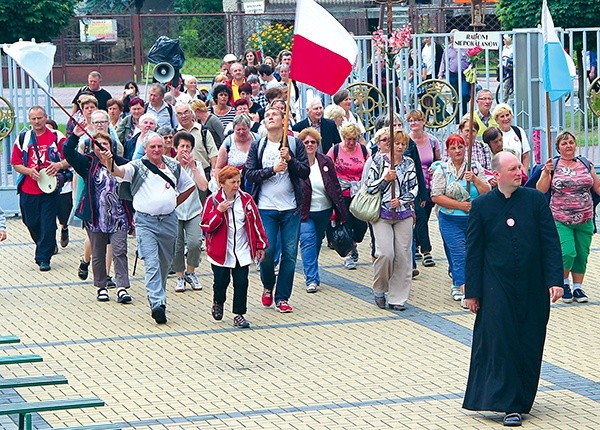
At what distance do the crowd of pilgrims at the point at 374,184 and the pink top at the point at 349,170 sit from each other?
1cm

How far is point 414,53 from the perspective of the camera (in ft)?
62.7

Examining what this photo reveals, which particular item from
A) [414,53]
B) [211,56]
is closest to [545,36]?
[414,53]

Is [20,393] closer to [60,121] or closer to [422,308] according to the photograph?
[422,308]

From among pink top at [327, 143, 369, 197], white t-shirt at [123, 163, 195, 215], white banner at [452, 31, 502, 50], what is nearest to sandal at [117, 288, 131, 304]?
white t-shirt at [123, 163, 195, 215]

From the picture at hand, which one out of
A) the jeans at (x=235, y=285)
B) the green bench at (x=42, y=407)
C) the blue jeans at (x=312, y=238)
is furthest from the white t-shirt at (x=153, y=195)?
the green bench at (x=42, y=407)

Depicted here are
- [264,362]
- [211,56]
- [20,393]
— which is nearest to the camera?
[20,393]

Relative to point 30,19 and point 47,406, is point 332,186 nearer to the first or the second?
point 47,406

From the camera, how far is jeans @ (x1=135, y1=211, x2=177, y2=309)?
1246 centimetres

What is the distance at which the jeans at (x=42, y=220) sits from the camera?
15312mm

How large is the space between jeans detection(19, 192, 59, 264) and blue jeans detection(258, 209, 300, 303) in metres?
3.25

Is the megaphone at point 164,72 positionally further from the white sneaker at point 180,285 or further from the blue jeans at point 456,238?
the blue jeans at point 456,238

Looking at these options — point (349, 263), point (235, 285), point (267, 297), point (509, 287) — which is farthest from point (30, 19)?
point (509, 287)

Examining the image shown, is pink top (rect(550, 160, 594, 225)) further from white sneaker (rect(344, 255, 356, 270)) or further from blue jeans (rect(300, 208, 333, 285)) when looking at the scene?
white sneaker (rect(344, 255, 356, 270))

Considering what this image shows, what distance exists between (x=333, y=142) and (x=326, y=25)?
137 inches
